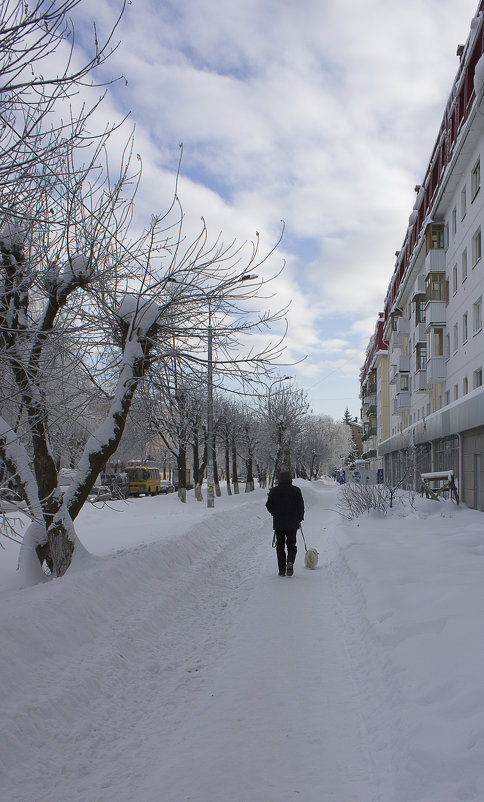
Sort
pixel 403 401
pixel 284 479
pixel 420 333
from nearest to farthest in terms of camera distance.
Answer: pixel 284 479
pixel 420 333
pixel 403 401

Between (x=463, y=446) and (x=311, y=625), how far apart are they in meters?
17.8

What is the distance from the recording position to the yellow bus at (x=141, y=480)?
161 ft

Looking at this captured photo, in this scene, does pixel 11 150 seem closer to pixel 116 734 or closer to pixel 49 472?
pixel 116 734

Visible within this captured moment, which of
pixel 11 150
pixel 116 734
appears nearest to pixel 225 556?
pixel 116 734

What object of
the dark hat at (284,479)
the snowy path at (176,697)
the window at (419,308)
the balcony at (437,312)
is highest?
the window at (419,308)

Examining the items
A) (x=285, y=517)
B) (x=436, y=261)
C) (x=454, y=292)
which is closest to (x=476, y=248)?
(x=454, y=292)

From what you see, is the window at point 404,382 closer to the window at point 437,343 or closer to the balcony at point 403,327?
the balcony at point 403,327

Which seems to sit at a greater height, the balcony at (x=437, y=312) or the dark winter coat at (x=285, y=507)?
the balcony at (x=437, y=312)

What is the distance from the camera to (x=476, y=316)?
2412 cm

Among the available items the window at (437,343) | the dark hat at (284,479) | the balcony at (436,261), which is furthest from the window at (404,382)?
the dark hat at (284,479)

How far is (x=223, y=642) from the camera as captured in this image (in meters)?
6.34

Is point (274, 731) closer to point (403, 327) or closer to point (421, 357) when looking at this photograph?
point (421, 357)

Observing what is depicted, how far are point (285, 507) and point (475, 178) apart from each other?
61.5 feet

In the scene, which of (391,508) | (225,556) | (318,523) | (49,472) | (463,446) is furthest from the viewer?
(463,446)
